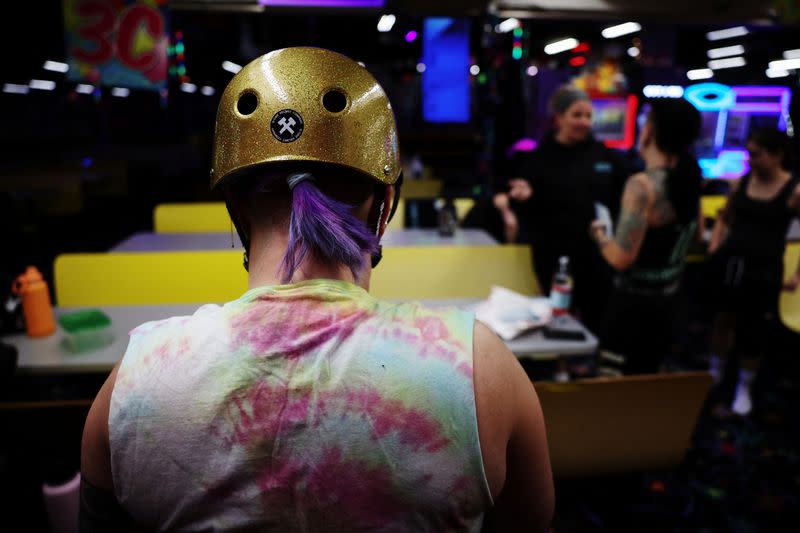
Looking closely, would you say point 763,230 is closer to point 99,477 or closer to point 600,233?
point 600,233

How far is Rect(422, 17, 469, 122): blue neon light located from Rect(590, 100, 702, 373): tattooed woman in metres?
4.16

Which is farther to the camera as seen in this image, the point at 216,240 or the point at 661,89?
the point at 661,89

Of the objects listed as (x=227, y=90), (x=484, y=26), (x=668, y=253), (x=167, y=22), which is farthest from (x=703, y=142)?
(x=227, y=90)

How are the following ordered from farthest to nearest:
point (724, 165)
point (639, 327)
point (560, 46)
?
1. point (560, 46)
2. point (724, 165)
3. point (639, 327)

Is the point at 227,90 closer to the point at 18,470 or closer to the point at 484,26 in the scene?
the point at 18,470

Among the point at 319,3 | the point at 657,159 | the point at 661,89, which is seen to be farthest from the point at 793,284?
the point at 661,89

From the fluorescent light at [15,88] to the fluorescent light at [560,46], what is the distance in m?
14.2

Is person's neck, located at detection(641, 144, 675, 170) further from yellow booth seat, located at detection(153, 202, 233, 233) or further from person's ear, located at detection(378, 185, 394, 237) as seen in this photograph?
yellow booth seat, located at detection(153, 202, 233, 233)

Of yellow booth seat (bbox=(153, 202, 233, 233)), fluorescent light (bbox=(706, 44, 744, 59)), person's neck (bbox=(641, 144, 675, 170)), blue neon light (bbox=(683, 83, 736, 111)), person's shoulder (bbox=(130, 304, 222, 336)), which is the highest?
fluorescent light (bbox=(706, 44, 744, 59))

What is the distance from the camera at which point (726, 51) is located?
12.6 metres

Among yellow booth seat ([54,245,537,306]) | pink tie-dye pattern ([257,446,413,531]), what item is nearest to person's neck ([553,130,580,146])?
yellow booth seat ([54,245,537,306])

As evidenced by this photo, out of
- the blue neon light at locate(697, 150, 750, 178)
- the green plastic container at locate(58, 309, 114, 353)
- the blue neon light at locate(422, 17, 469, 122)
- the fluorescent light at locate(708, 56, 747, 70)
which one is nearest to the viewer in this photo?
the green plastic container at locate(58, 309, 114, 353)

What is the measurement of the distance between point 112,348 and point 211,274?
0.89 meters

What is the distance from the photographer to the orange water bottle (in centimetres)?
219
